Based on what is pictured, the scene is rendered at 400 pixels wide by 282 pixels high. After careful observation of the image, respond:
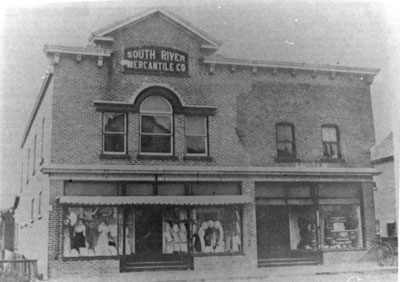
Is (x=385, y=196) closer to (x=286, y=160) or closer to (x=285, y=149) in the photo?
(x=286, y=160)

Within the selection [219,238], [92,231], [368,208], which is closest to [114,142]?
[92,231]

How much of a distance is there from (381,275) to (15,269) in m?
10.1

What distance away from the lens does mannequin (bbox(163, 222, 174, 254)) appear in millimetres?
17641

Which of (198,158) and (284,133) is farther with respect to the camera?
(284,133)

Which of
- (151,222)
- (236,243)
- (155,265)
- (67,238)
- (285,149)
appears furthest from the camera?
(285,149)

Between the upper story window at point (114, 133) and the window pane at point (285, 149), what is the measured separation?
514 centimetres

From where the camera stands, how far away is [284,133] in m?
19.4

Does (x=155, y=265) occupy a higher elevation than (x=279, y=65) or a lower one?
lower

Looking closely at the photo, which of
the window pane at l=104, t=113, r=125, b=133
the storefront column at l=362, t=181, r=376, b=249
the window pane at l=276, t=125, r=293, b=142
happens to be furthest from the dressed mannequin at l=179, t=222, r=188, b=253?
the storefront column at l=362, t=181, r=376, b=249

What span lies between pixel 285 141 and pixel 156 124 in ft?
14.3

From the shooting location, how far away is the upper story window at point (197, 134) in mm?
18406

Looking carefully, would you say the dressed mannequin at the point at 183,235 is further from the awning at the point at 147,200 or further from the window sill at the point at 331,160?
the window sill at the point at 331,160

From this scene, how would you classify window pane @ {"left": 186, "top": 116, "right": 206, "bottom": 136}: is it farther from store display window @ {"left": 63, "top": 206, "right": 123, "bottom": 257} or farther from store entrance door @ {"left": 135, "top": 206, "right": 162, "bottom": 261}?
store display window @ {"left": 63, "top": 206, "right": 123, "bottom": 257}

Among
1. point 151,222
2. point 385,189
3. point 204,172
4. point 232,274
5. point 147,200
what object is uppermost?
point 204,172
